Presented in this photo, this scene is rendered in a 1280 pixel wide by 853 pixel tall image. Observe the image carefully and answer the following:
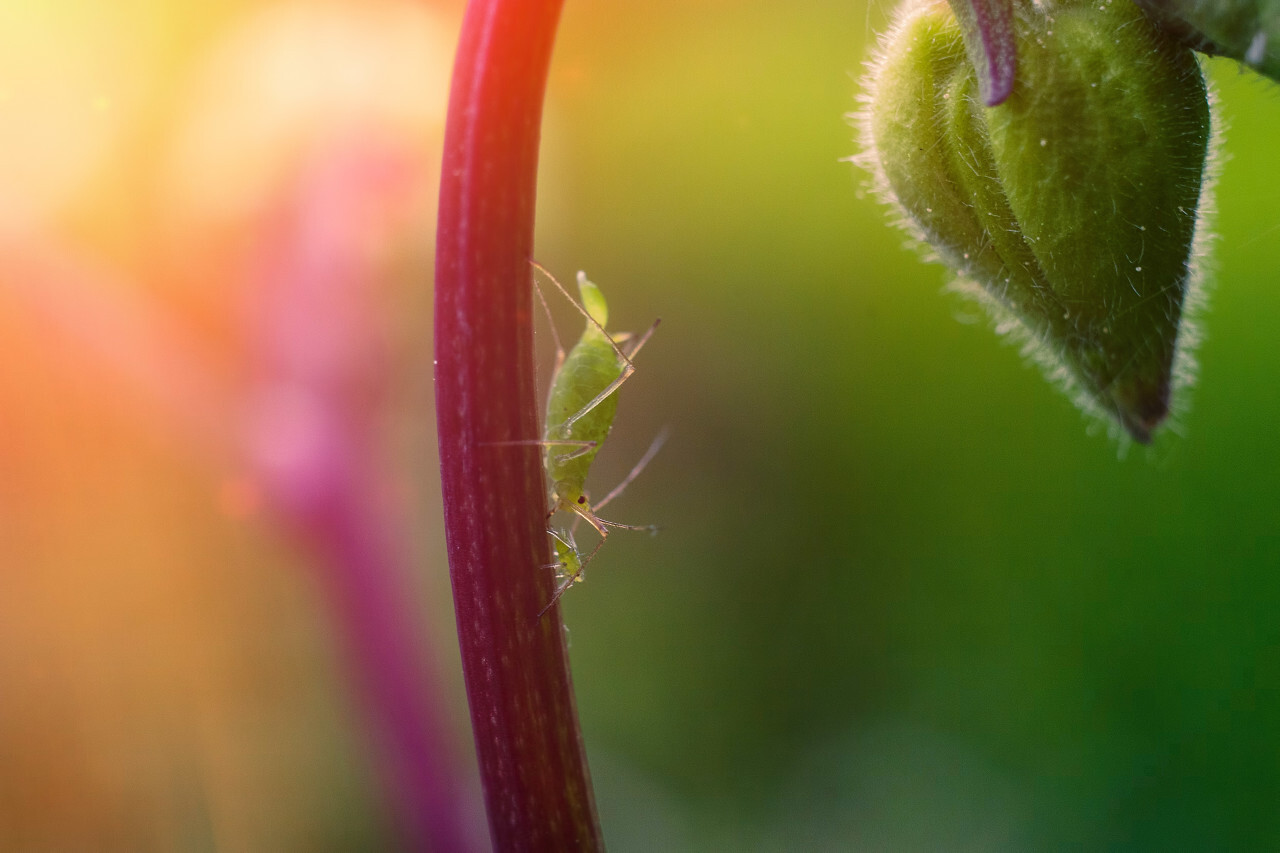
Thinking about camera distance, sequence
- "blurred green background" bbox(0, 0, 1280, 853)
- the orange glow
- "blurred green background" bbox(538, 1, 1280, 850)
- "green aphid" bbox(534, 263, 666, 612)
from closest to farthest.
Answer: "green aphid" bbox(534, 263, 666, 612)
the orange glow
"blurred green background" bbox(0, 0, 1280, 853)
"blurred green background" bbox(538, 1, 1280, 850)

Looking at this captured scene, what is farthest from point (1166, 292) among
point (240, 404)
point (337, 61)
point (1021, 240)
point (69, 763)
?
point (337, 61)

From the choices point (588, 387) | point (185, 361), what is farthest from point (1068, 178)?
point (185, 361)

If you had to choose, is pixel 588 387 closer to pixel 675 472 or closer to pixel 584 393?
pixel 584 393

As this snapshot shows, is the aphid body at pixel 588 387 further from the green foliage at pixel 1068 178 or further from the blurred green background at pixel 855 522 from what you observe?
the blurred green background at pixel 855 522

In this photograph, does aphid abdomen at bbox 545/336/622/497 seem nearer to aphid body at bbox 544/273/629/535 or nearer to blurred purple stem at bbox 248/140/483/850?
aphid body at bbox 544/273/629/535

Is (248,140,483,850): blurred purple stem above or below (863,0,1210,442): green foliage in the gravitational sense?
below

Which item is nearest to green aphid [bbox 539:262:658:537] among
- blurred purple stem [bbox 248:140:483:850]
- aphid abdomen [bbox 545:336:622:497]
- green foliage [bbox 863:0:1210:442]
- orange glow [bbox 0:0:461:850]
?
aphid abdomen [bbox 545:336:622:497]

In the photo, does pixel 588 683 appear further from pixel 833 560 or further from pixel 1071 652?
pixel 1071 652
